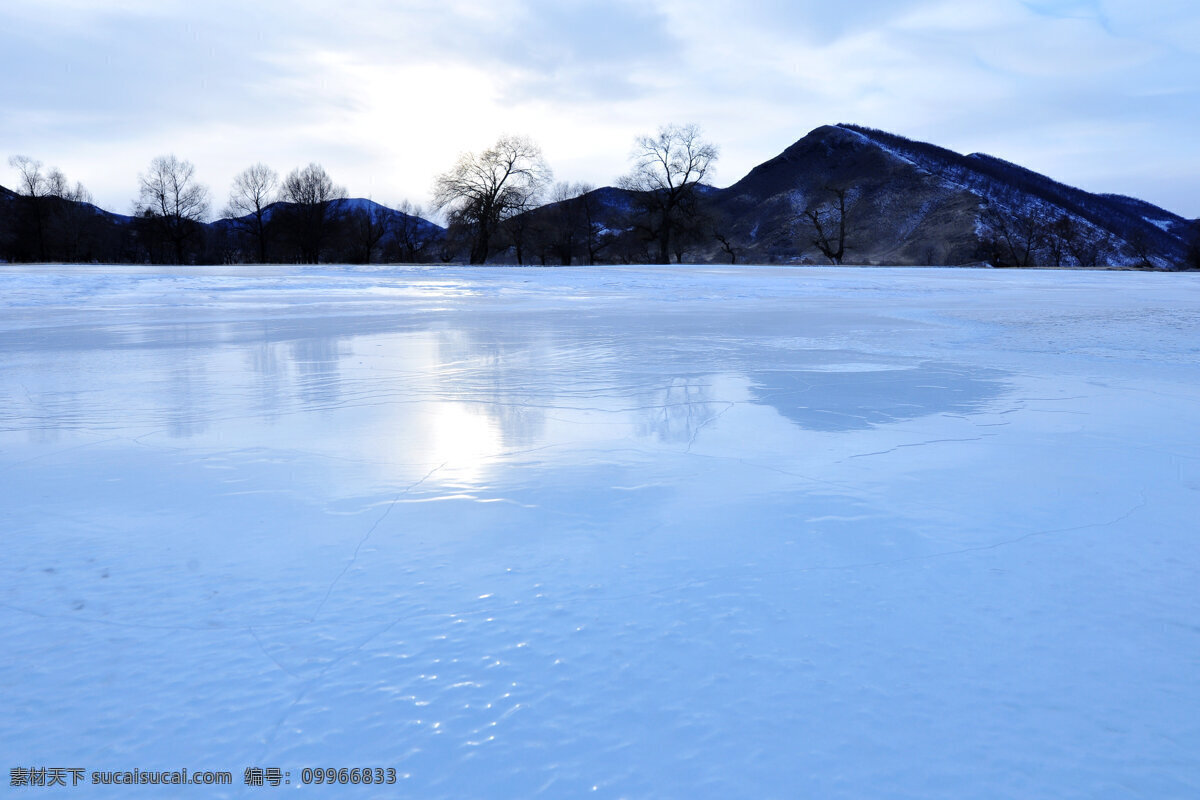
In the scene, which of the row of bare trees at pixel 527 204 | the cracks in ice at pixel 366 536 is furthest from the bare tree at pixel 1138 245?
the cracks in ice at pixel 366 536

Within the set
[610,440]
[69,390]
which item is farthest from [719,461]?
[69,390]

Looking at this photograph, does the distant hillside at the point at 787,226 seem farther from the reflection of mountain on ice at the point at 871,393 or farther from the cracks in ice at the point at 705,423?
the cracks in ice at the point at 705,423

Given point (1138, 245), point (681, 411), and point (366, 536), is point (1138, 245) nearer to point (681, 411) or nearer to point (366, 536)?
point (681, 411)

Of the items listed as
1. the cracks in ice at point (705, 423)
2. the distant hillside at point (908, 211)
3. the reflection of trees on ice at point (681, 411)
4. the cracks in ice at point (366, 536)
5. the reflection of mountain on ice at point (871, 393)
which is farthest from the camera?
the distant hillside at point (908, 211)

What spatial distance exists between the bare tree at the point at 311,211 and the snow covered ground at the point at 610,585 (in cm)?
5372

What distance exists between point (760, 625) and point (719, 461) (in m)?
1.30

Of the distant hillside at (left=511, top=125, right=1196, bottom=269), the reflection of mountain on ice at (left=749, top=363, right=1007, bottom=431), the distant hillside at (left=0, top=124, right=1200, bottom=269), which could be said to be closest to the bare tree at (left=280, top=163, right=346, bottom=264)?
the distant hillside at (left=0, top=124, right=1200, bottom=269)

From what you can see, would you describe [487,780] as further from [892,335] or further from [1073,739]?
[892,335]

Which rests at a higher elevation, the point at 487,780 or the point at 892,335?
the point at 892,335

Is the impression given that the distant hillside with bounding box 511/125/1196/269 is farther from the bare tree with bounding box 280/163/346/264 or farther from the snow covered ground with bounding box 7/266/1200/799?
the snow covered ground with bounding box 7/266/1200/799

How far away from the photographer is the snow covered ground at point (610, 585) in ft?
4.13

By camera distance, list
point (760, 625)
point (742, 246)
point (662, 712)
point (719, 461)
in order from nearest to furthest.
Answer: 1. point (662, 712)
2. point (760, 625)
3. point (719, 461)
4. point (742, 246)

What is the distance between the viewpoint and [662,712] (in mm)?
1343

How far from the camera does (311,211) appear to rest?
5488 cm
